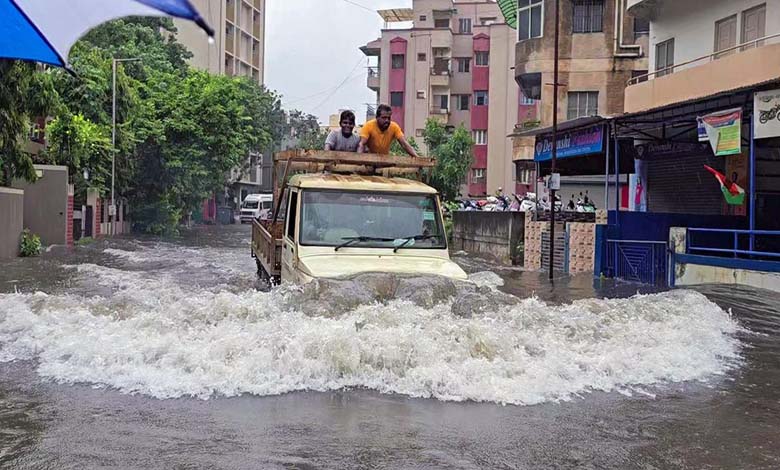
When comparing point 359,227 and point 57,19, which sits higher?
point 57,19

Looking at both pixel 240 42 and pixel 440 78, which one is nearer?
pixel 440 78

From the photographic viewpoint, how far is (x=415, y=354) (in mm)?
6809

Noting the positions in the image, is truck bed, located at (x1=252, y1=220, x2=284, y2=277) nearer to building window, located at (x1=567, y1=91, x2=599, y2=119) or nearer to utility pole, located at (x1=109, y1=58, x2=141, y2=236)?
utility pole, located at (x1=109, y1=58, x2=141, y2=236)

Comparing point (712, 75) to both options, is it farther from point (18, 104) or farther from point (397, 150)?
point (18, 104)

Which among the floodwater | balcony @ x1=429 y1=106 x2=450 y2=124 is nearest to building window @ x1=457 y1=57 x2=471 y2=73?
balcony @ x1=429 y1=106 x2=450 y2=124

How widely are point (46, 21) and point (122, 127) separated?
2990cm

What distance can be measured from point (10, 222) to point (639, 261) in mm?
15442

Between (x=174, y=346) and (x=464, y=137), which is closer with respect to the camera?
(x=174, y=346)

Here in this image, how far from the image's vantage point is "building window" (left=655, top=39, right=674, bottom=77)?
2191 centimetres

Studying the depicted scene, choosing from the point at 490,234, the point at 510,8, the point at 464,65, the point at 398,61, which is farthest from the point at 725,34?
the point at 398,61

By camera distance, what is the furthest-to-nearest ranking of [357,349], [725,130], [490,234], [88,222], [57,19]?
[88,222] → [490,234] → [725,130] → [357,349] → [57,19]

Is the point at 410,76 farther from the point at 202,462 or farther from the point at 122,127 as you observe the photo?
the point at 202,462

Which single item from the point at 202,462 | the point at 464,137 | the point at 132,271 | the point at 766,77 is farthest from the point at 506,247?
the point at 202,462

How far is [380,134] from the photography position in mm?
10953
